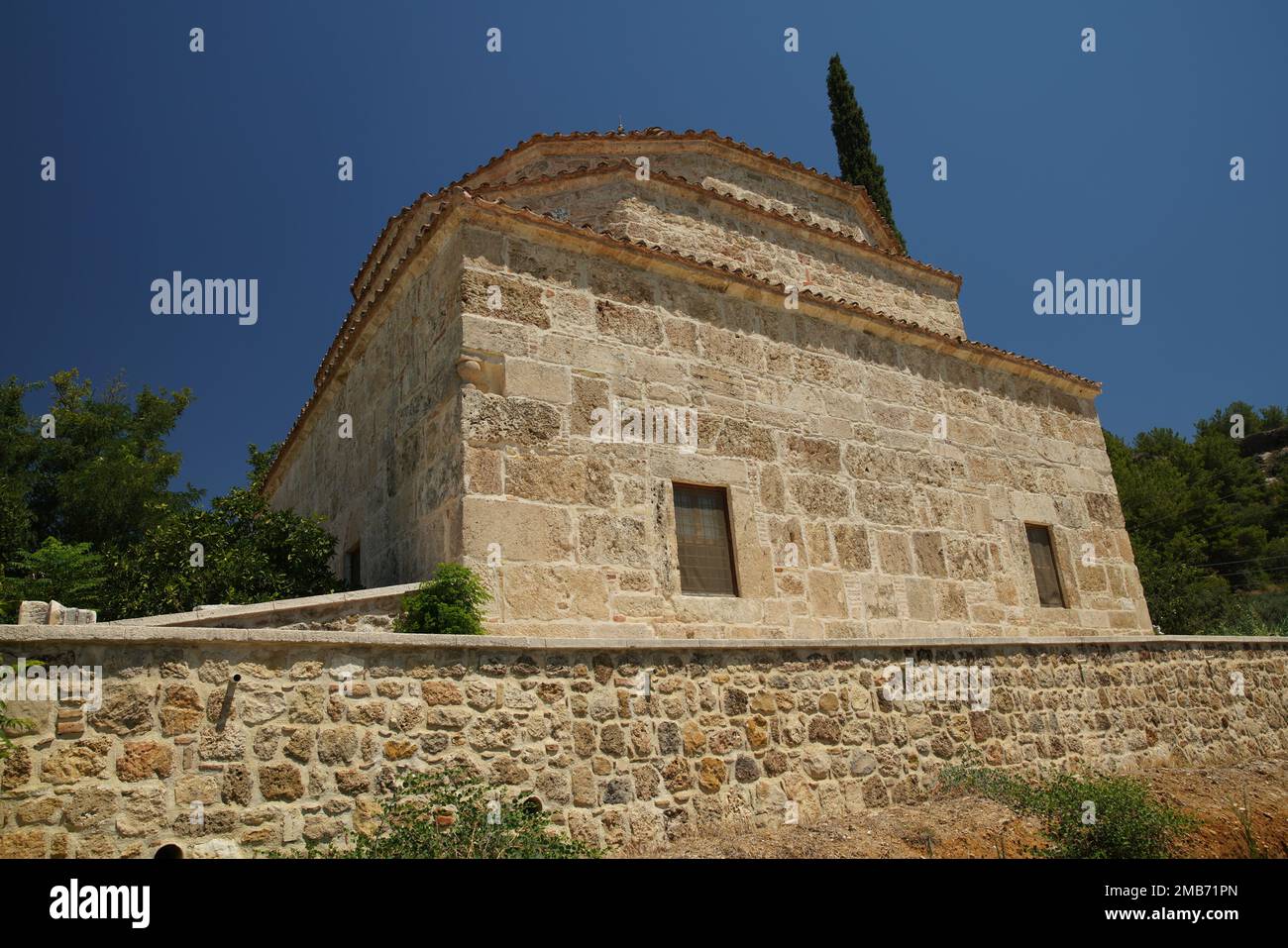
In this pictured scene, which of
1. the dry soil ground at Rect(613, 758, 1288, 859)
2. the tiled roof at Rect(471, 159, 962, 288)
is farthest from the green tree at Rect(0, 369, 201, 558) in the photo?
the dry soil ground at Rect(613, 758, 1288, 859)

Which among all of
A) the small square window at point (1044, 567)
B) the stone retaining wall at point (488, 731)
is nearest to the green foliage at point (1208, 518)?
the small square window at point (1044, 567)

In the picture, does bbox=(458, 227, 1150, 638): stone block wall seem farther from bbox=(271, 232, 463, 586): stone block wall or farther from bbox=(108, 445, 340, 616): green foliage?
bbox=(108, 445, 340, 616): green foliage

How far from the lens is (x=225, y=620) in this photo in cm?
544

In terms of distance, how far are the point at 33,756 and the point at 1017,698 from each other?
7990mm

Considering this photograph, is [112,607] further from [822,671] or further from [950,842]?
[950,842]

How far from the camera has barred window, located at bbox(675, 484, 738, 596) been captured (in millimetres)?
7570

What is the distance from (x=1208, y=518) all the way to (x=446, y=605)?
1331 inches

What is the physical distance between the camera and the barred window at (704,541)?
7.57m

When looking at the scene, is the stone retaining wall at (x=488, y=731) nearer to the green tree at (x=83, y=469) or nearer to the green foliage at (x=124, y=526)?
the green foliage at (x=124, y=526)

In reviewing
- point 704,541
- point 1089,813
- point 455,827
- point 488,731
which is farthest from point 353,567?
point 1089,813

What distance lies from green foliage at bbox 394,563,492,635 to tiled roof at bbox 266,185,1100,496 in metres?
3.40

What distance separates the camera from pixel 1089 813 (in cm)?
603
